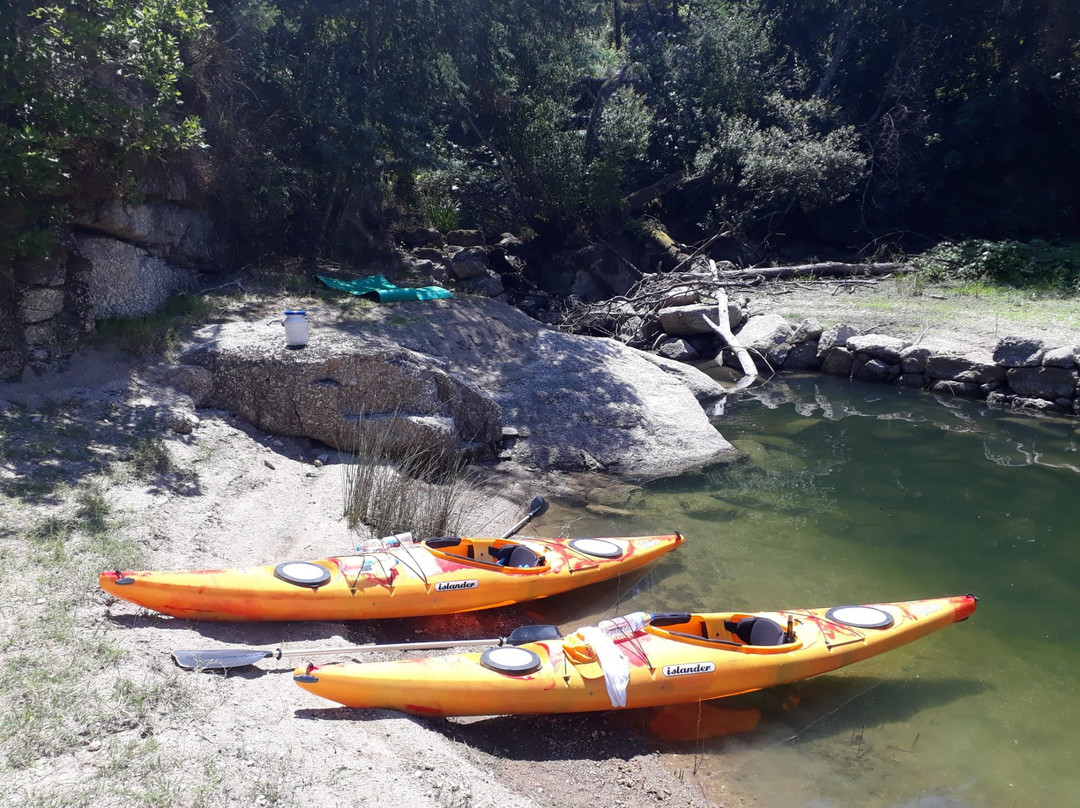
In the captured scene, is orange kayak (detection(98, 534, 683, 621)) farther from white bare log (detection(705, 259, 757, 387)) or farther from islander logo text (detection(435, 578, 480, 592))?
white bare log (detection(705, 259, 757, 387))

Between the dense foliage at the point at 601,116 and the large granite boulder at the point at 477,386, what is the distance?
2.30 m

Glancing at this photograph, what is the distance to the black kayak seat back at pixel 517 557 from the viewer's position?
5.46m

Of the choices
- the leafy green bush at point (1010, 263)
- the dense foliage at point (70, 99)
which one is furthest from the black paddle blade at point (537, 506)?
the leafy green bush at point (1010, 263)

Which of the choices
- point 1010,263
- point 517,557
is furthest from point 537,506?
point 1010,263

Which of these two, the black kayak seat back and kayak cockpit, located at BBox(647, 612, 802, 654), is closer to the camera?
kayak cockpit, located at BBox(647, 612, 802, 654)

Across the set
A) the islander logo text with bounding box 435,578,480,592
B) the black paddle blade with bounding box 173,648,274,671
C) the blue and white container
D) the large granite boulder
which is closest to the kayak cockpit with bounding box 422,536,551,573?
the islander logo text with bounding box 435,578,480,592

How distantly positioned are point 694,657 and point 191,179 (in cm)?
818

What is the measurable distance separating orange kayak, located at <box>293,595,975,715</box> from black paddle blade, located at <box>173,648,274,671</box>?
0.30 m

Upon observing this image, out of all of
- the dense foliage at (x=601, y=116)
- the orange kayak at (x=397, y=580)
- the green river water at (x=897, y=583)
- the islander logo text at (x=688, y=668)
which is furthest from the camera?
the dense foliage at (x=601, y=116)

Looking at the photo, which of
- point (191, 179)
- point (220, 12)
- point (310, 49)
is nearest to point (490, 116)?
point (310, 49)

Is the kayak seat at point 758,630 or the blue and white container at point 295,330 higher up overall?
the blue and white container at point 295,330

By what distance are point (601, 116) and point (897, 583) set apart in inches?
506

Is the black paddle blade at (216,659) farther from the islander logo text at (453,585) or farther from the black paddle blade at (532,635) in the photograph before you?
the black paddle blade at (532,635)

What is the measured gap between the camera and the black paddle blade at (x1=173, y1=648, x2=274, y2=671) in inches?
153
